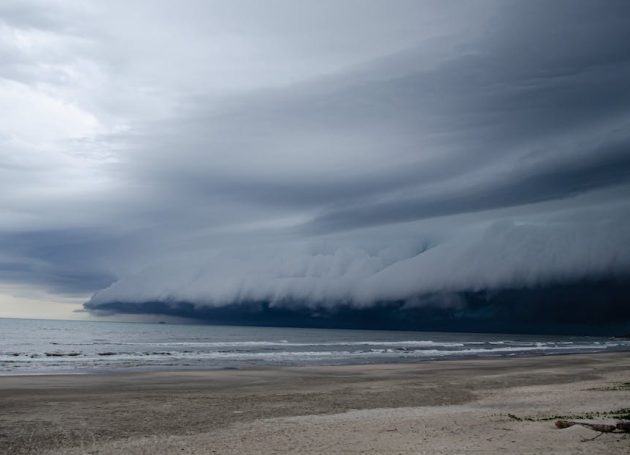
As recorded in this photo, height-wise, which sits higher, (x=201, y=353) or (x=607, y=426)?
(x=607, y=426)

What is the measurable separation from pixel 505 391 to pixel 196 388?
45.1ft

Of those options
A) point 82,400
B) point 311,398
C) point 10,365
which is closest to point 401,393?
point 311,398

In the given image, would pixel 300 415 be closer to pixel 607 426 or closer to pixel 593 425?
pixel 593 425

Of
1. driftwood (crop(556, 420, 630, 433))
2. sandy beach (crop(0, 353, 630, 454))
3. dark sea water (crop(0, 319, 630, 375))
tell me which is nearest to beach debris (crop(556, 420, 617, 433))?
driftwood (crop(556, 420, 630, 433))

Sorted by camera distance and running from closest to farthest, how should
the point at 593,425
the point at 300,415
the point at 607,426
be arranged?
1. the point at 607,426
2. the point at 593,425
3. the point at 300,415

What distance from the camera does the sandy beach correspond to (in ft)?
40.8

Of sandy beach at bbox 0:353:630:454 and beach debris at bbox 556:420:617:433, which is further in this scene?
beach debris at bbox 556:420:617:433

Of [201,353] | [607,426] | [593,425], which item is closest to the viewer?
[607,426]

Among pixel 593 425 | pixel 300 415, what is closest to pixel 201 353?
pixel 300 415

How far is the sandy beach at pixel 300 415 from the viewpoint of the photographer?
12.4m

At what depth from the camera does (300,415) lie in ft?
56.7

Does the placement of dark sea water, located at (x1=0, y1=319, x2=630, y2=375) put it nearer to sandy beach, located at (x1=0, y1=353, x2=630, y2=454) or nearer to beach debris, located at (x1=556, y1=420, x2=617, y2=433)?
sandy beach, located at (x1=0, y1=353, x2=630, y2=454)

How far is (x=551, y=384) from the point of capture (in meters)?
27.8

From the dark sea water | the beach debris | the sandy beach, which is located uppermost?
the beach debris
